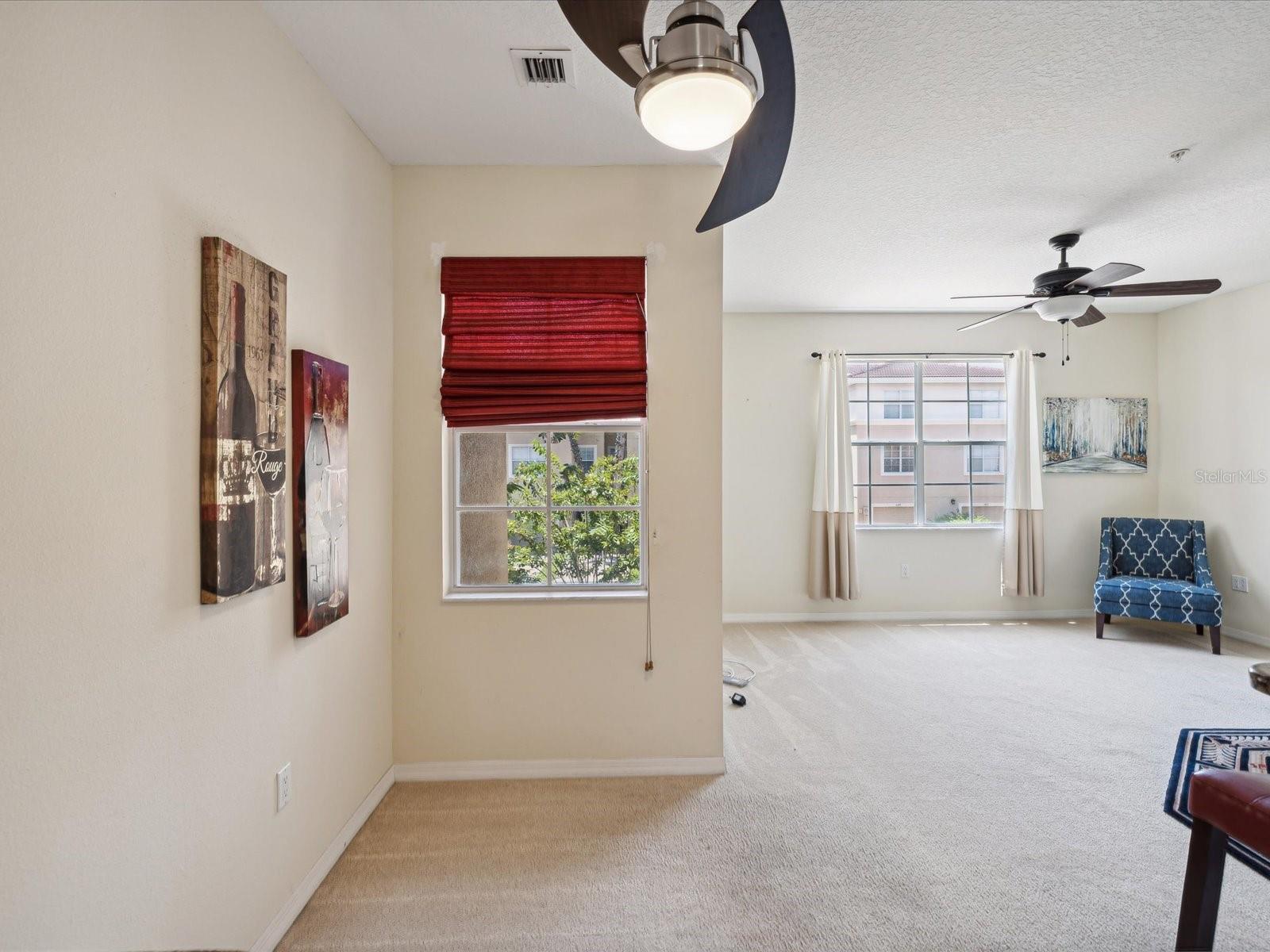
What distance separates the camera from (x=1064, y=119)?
2.29 meters

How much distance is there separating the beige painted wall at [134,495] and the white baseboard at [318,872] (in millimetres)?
49

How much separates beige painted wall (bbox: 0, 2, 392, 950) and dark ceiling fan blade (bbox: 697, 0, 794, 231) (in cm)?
123

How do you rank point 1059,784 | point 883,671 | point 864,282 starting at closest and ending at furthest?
point 1059,784 < point 883,671 < point 864,282

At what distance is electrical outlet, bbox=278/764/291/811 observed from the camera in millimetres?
1731

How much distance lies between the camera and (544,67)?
1.97 meters

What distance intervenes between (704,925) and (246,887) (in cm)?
126

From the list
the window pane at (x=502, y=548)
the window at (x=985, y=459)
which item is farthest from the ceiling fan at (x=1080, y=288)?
the window pane at (x=502, y=548)

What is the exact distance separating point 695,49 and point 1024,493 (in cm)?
523

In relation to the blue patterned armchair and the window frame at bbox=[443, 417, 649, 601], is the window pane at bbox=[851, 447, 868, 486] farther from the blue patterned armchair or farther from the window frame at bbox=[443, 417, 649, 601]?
the window frame at bbox=[443, 417, 649, 601]

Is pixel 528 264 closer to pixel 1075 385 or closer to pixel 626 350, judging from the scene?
pixel 626 350

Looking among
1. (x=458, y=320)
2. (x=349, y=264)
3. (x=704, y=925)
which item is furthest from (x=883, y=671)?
(x=349, y=264)

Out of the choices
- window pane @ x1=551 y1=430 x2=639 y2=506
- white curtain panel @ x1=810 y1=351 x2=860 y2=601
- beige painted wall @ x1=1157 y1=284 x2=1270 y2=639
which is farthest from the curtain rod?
window pane @ x1=551 y1=430 x2=639 y2=506

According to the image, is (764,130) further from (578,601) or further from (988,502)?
(988,502)

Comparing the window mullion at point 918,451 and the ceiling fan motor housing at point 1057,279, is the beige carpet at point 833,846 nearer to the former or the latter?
the window mullion at point 918,451
